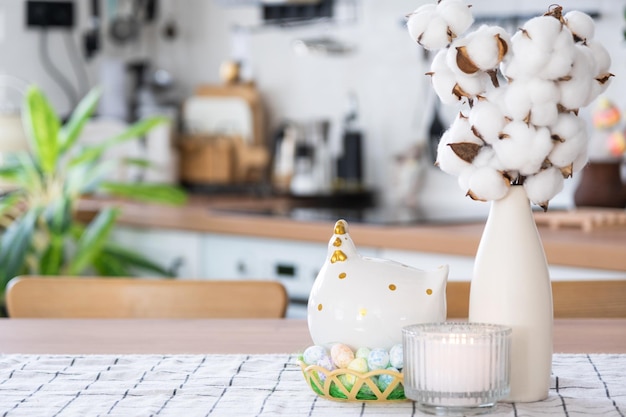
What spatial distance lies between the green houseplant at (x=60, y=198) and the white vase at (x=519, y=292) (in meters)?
1.98

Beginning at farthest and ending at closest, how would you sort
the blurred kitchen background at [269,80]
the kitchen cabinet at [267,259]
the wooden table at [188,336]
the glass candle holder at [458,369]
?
the blurred kitchen background at [269,80] → the kitchen cabinet at [267,259] → the wooden table at [188,336] → the glass candle holder at [458,369]

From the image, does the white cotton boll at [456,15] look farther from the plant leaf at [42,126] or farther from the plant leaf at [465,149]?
the plant leaf at [42,126]

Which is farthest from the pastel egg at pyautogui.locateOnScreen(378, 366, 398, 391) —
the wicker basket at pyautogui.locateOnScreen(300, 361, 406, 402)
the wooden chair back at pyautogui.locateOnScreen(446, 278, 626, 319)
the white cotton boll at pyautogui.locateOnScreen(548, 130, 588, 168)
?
the wooden chair back at pyautogui.locateOnScreen(446, 278, 626, 319)

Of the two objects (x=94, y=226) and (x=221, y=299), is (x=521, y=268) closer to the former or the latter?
(x=221, y=299)

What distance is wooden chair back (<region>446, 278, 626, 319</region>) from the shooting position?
1.65 metres

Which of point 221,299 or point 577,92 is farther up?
point 577,92

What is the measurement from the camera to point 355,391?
3.34 ft

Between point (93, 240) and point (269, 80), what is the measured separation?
1.24 m

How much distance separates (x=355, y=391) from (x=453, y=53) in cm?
30

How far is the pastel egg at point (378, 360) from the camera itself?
40.2 inches

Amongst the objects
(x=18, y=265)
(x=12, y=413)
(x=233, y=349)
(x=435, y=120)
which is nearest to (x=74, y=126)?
(x=18, y=265)

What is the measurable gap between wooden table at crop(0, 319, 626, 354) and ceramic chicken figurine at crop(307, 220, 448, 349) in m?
0.24

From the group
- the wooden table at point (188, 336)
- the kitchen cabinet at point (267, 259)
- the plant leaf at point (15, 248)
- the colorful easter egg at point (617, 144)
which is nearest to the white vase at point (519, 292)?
the wooden table at point (188, 336)

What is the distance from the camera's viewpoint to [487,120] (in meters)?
0.98
